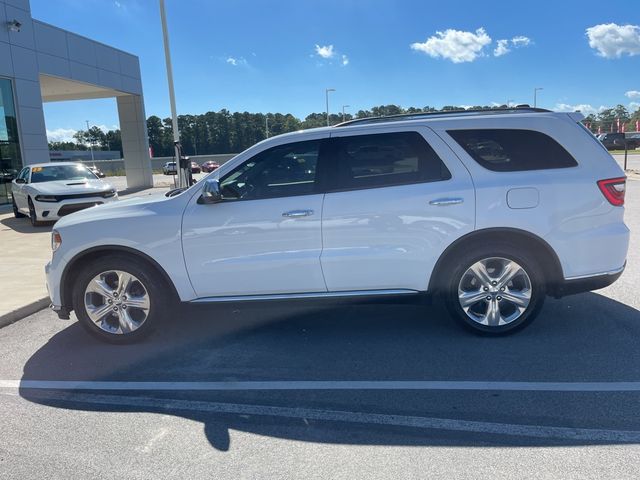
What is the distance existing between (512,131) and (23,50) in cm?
1857

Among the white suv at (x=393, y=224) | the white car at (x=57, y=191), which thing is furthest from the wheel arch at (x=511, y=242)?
the white car at (x=57, y=191)

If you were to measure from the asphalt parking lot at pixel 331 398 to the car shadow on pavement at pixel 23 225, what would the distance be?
25.4ft

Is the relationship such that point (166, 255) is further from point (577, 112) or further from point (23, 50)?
point (23, 50)

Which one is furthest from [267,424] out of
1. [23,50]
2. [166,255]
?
[23,50]

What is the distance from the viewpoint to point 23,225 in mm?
13164

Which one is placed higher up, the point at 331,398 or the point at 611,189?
the point at 611,189

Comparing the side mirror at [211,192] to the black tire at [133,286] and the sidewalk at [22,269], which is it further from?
the sidewalk at [22,269]

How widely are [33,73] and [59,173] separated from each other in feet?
23.1

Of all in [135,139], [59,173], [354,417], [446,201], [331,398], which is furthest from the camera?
[135,139]

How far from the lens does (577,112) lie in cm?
448

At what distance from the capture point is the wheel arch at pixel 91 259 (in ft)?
14.8

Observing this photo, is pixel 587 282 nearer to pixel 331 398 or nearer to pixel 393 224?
pixel 393 224

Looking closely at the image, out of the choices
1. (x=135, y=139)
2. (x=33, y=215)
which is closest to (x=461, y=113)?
(x=33, y=215)

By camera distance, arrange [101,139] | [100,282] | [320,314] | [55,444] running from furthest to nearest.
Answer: [101,139] → [320,314] → [100,282] → [55,444]
